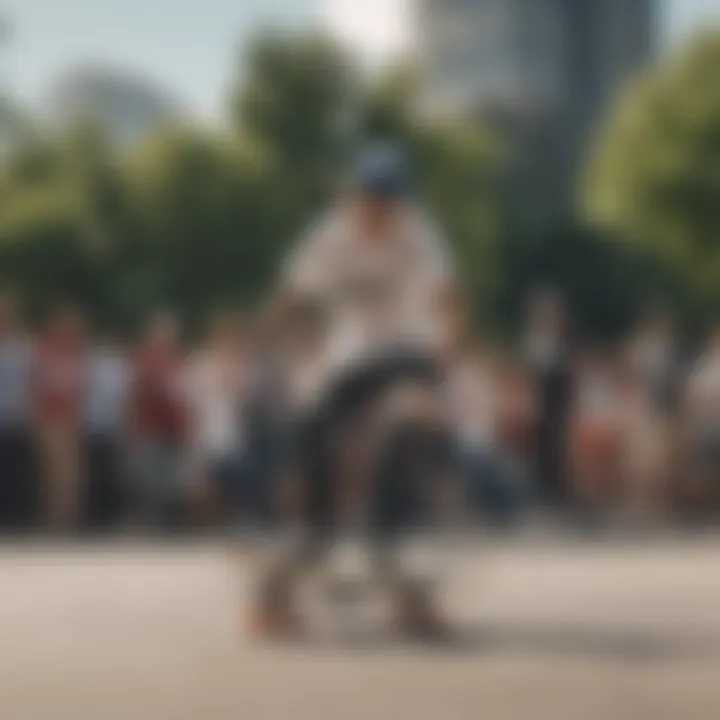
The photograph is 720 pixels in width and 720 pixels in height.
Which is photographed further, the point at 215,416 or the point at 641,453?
the point at 641,453

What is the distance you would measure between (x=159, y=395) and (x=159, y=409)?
0.09 meters

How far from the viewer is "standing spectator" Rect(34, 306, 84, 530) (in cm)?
1408

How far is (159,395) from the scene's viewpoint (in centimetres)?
1450

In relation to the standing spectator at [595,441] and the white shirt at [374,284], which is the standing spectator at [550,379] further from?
the white shirt at [374,284]

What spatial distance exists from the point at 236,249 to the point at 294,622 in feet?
118

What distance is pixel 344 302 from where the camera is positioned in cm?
864

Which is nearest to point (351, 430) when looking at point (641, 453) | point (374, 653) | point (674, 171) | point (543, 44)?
point (374, 653)

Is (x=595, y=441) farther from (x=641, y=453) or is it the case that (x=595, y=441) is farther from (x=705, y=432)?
(x=705, y=432)

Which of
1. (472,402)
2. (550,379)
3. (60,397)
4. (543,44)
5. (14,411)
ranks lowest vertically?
(472,402)

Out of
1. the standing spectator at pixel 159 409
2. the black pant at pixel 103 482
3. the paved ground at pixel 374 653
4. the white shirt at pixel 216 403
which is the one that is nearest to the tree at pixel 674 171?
the black pant at pixel 103 482

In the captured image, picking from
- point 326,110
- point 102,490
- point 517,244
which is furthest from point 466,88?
point 102,490

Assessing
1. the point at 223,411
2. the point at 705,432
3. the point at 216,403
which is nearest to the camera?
the point at 223,411

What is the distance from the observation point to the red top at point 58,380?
14.1m

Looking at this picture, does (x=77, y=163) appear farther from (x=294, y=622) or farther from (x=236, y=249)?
(x=294, y=622)
